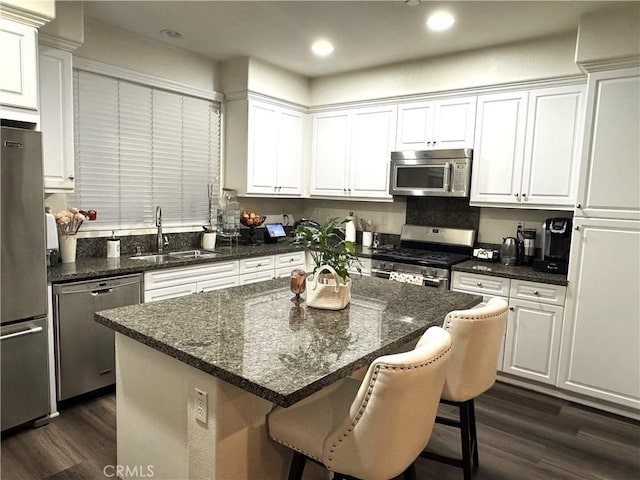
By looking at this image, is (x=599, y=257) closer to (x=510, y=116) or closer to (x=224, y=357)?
(x=510, y=116)

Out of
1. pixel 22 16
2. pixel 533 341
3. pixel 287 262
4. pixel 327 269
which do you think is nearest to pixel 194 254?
pixel 287 262

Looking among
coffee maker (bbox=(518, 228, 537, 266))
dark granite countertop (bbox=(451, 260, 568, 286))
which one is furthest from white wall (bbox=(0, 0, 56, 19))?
coffee maker (bbox=(518, 228, 537, 266))

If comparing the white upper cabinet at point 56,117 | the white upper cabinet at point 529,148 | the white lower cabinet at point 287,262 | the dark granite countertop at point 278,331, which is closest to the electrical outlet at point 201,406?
the dark granite countertop at point 278,331

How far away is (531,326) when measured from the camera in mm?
3277

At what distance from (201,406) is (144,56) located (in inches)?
127

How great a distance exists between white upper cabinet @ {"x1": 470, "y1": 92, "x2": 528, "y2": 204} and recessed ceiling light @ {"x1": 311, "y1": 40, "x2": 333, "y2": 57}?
4.42 ft

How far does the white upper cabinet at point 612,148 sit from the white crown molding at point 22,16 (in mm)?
3463

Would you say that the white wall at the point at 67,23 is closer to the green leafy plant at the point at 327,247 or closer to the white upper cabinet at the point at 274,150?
the white upper cabinet at the point at 274,150

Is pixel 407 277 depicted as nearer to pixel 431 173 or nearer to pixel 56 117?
pixel 431 173

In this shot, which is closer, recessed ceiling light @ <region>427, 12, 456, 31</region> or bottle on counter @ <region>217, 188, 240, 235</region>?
recessed ceiling light @ <region>427, 12, 456, 31</region>

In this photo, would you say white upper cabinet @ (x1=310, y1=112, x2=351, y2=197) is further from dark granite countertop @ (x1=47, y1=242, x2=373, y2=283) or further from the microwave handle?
the microwave handle

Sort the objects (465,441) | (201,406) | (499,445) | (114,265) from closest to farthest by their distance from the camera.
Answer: (201,406)
(465,441)
(499,445)
(114,265)

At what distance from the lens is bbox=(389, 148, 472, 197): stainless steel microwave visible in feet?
12.2

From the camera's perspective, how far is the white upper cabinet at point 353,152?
425 centimetres
